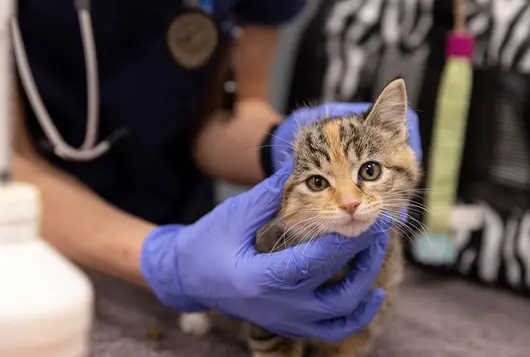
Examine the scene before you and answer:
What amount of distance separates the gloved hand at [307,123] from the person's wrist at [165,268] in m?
0.16

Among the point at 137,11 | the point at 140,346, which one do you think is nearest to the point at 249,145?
the point at 137,11

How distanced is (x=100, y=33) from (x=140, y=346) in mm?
463

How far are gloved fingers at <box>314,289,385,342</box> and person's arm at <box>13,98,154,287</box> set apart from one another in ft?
0.90

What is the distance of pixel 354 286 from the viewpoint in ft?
2.29

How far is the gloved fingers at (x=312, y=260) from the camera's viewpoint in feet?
2.17

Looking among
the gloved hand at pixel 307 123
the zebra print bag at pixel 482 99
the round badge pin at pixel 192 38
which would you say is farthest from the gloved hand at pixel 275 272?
the zebra print bag at pixel 482 99

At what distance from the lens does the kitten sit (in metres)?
0.67

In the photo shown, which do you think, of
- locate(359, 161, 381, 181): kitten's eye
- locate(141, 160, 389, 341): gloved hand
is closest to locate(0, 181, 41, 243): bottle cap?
locate(141, 160, 389, 341): gloved hand

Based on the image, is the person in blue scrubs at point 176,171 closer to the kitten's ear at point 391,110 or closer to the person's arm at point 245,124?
the person's arm at point 245,124

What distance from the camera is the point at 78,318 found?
574 mm

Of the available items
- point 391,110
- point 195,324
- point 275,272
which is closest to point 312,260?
point 275,272

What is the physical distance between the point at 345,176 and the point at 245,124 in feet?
1.56

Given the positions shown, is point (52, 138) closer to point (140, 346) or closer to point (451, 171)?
point (140, 346)

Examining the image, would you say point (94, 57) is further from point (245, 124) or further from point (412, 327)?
point (412, 327)
